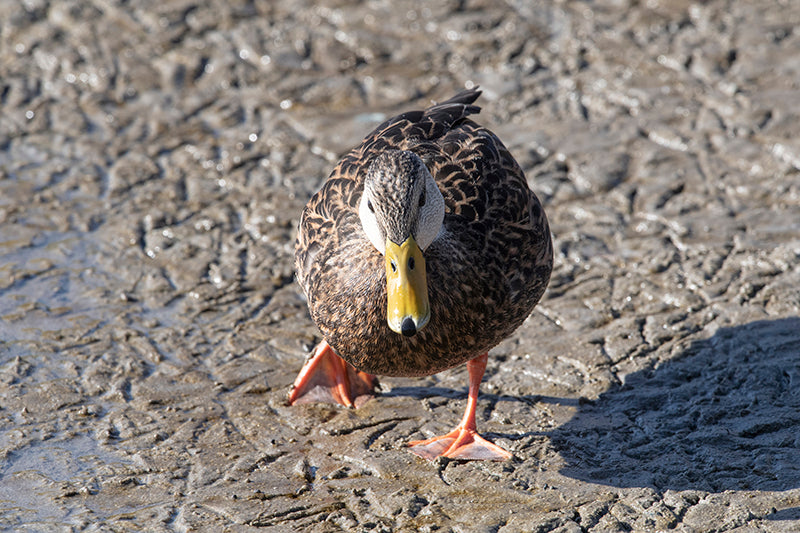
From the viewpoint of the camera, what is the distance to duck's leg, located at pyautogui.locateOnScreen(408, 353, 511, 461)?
4.07 meters

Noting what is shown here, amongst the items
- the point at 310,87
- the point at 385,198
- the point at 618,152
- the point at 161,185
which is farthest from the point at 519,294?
the point at 310,87

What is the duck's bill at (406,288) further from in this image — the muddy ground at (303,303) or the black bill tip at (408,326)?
the muddy ground at (303,303)

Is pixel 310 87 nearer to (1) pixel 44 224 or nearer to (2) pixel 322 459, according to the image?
(1) pixel 44 224

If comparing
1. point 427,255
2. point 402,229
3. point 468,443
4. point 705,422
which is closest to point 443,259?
point 427,255

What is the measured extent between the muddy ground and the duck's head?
3.06 ft

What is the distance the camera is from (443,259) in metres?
3.79

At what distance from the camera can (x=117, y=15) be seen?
26.6ft

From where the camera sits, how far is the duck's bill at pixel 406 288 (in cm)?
346

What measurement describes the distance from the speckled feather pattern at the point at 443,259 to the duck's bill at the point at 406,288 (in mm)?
214

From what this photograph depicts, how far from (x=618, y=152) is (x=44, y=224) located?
425 cm

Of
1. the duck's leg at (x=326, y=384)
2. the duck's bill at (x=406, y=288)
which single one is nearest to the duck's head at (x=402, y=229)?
the duck's bill at (x=406, y=288)

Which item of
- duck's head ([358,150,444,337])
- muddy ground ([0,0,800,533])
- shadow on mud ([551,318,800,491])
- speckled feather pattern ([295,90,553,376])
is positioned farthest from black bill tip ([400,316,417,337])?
shadow on mud ([551,318,800,491])

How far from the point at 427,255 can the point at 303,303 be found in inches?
64.5

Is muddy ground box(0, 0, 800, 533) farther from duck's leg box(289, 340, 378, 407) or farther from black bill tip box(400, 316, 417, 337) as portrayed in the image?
black bill tip box(400, 316, 417, 337)
